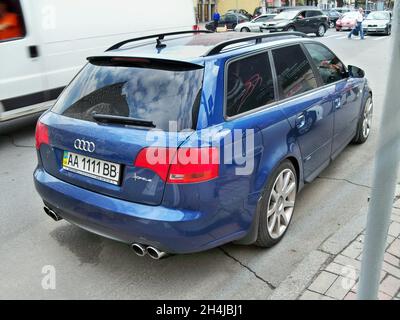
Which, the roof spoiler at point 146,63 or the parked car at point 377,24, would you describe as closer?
the roof spoiler at point 146,63

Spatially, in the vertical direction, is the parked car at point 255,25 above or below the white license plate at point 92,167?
below

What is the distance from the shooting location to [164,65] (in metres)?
2.92

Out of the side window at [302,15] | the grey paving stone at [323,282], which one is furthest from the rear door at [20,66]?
the side window at [302,15]

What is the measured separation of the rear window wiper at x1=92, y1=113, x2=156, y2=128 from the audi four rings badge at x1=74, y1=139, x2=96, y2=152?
6.9 inches

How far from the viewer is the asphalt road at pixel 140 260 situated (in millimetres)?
Answer: 2891

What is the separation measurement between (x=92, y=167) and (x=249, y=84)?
1274 mm

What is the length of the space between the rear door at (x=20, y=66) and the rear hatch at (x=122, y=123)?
117 inches

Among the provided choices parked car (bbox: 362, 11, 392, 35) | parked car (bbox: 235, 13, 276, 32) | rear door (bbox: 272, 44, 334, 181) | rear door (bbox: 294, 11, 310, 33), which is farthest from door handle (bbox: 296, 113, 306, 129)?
parked car (bbox: 362, 11, 392, 35)

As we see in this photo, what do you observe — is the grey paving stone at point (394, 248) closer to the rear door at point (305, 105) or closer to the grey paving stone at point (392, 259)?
the grey paving stone at point (392, 259)

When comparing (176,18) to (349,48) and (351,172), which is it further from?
(349,48)

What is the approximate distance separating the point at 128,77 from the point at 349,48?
17886mm

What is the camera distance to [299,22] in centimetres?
2597

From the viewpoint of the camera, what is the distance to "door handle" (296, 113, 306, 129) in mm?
3424
